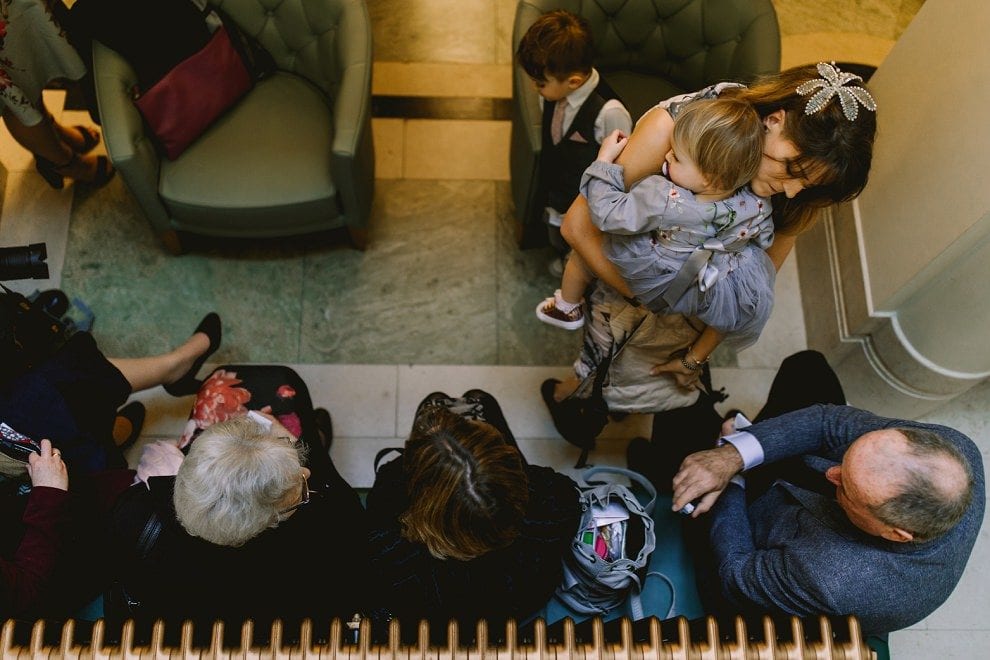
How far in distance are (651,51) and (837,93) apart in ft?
5.65

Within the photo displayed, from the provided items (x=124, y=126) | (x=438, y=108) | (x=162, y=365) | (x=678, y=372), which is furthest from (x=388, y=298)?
(x=678, y=372)

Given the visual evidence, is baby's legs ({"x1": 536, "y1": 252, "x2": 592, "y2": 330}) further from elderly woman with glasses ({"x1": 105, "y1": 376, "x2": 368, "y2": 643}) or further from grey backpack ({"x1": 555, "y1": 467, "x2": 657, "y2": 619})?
elderly woman with glasses ({"x1": 105, "y1": 376, "x2": 368, "y2": 643})

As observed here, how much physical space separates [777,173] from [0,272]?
93.8 inches

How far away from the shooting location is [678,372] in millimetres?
2434

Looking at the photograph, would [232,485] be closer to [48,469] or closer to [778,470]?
[48,469]

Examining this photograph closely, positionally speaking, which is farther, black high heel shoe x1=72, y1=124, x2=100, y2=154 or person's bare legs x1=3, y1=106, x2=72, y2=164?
black high heel shoe x1=72, y1=124, x2=100, y2=154

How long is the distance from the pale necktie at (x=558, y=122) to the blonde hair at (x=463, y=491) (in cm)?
137

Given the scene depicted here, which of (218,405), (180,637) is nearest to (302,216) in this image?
(218,405)

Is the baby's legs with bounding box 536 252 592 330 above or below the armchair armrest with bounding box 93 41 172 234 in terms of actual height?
above

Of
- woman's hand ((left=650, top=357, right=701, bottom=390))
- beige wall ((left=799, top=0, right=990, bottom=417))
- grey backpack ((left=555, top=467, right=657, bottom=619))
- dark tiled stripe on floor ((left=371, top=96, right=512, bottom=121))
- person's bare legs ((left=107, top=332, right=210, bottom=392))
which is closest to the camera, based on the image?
grey backpack ((left=555, top=467, right=657, bottom=619))

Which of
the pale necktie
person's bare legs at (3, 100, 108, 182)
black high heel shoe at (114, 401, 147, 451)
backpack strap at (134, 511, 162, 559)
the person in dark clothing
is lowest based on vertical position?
black high heel shoe at (114, 401, 147, 451)

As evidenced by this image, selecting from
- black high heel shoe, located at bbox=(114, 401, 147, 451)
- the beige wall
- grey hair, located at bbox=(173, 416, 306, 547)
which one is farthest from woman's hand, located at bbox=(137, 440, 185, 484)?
the beige wall

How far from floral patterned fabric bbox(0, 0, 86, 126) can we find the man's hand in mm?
2916

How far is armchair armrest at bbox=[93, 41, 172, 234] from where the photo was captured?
9.42ft
